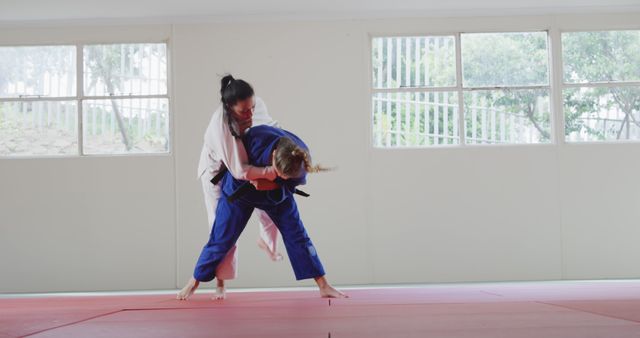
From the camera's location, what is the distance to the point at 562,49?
19.9ft

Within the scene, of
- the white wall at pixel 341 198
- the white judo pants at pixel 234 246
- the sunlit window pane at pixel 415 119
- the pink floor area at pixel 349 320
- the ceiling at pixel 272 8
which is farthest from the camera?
the sunlit window pane at pixel 415 119

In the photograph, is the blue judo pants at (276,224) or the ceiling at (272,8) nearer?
the blue judo pants at (276,224)

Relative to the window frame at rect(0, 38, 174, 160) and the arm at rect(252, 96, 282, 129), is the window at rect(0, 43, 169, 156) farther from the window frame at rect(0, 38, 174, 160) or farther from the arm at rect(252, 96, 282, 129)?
the arm at rect(252, 96, 282, 129)

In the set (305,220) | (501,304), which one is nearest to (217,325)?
(501,304)

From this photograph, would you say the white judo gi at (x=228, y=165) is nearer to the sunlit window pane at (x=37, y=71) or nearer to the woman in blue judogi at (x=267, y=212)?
the woman in blue judogi at (x=267, y=212)

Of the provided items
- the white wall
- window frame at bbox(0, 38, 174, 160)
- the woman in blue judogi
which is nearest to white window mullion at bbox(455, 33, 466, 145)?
Result: the white wall

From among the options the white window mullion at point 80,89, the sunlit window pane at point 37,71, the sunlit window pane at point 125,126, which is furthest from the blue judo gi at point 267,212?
the sunlit window pane at point 37,71

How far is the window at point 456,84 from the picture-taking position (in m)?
6.07

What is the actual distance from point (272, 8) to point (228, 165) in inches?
116

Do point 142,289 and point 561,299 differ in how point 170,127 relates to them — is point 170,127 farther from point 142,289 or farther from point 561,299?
point 561,299

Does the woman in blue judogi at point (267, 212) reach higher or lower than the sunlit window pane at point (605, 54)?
lower

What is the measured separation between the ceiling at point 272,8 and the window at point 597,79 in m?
0.27

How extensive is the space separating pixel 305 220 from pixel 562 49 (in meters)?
2.73

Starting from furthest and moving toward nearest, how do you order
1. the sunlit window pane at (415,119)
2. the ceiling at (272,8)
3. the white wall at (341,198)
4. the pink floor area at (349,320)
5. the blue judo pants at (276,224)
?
the sunlit window pane at (415,119), the white wall at (341,198), the ceiling at (272,8), the blue judo pants at (276,224), the pink floor area at (349,320)
